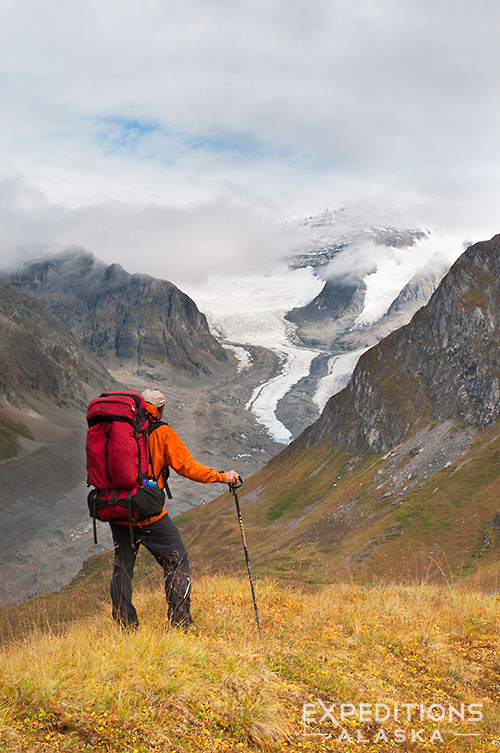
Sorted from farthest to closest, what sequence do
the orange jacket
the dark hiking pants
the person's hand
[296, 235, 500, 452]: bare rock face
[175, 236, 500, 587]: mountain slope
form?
[296, 235, 500, 452]: bare rock face < [175, 236, 500, 587]: mountain slope < the person's hand < the orange jacket < the dark hiking pants

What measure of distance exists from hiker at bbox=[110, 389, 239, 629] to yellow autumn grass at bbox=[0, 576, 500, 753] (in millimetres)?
433

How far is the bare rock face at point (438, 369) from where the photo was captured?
70750mm

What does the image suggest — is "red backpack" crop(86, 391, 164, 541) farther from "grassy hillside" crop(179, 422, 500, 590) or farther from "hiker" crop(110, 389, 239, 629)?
"grassy hillside" crop(179, 422, 500, 590)

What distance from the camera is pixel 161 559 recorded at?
835cm

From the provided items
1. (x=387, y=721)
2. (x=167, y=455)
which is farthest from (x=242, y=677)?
(x=167, y=455)

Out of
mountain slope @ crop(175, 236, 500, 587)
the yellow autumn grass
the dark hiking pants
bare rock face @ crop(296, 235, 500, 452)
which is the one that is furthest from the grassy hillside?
the dark hiking pants

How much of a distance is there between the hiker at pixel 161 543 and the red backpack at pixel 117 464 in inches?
13.4

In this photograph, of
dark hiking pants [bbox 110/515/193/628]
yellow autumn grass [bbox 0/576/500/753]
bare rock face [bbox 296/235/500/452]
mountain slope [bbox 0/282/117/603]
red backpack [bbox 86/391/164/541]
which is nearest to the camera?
yellow autumn grass [bbox 0/576/500/753]

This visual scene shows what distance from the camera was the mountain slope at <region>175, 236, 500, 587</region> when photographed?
1816 inches

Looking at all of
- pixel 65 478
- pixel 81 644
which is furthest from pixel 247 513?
pixel 81 644

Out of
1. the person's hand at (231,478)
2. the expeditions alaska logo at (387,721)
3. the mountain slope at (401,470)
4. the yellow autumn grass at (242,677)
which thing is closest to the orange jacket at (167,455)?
the person's hand at (231,478)

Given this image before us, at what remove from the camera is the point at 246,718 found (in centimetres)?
576

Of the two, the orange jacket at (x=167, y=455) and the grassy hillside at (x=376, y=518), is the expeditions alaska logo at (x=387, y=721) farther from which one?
the grassy hillside at (x=376, y=518)

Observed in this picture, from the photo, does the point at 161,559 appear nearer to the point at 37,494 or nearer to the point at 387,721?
the point at 387,721
